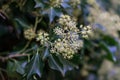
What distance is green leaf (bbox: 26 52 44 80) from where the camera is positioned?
1.04m

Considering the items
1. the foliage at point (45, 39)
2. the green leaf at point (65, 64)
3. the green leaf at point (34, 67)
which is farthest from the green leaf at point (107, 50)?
the green leaf at point (34, 67)

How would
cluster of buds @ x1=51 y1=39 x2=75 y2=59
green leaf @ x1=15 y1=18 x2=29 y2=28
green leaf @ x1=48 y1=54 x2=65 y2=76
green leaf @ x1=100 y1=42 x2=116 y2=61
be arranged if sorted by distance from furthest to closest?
1. green leaf @ x1=100 y1=42 x2=116 y2=61
2. green leaf @ x1=15 y1=18 x2=29 y2=28
3. green leaf @ x1=48 y1=54 x2=65 y2=76
4. cluster of buds @ x1=51 y1=39 x2=75 y2=59

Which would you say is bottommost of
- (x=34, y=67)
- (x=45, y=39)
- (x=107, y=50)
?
(x=107, y=50)

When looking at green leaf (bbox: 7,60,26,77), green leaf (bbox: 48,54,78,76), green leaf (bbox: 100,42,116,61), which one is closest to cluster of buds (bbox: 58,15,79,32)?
green leaf (bbox: 48,54,78,76)

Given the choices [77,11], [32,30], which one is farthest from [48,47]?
[77,11]

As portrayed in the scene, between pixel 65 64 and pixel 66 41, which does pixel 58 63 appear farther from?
pixel 66 41

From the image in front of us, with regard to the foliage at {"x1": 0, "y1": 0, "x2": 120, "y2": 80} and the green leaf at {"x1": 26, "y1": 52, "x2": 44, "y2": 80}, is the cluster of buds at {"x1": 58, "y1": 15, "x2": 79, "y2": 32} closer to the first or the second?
the foliage at {"x1": 0, "y1": 0, "x2": 120, "y2": 80}

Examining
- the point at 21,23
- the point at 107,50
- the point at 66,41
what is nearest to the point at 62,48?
the point at 66,41

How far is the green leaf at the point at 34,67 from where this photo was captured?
40.9 inches

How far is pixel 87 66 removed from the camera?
176 cm

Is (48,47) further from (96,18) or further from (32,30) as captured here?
(96,18)

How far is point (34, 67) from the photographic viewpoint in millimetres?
1044

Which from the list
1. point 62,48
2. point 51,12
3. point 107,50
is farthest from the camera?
point 107,50

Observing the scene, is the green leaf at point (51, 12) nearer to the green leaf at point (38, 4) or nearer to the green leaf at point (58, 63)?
the green leaf at point (38, 4)
